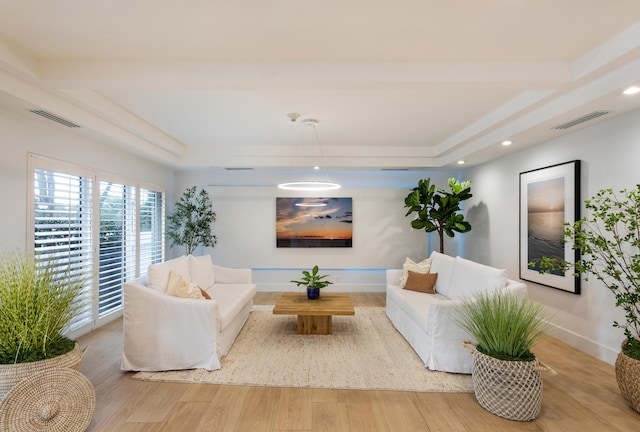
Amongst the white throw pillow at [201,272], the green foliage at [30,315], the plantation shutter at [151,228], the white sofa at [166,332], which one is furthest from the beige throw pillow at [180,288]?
the plantation shutter at [151,228]

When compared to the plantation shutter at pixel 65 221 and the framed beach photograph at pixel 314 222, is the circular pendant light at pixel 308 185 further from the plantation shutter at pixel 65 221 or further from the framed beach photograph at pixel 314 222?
the plantation shutter at pixel 65 221

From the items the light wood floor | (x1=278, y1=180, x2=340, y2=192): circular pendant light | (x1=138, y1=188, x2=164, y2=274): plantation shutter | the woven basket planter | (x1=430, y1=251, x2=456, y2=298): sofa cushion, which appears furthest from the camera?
(x1=138, y1=188, x2=164, y2=274): plantation shutter

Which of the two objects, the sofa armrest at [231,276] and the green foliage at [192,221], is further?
the green foliage at [192,221]

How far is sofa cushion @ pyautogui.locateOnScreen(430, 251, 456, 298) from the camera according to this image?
164 inches

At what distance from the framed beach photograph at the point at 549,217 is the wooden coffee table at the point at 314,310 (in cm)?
217

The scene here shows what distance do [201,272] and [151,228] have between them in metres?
1.91

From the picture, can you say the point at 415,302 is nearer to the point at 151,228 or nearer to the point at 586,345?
the point at 586,345

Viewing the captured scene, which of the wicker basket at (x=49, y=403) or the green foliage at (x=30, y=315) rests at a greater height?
the green foliage at (x=30, y=315)

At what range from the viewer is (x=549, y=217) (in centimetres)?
402

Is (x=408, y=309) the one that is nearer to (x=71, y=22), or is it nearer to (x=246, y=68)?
(x=246, y=68)

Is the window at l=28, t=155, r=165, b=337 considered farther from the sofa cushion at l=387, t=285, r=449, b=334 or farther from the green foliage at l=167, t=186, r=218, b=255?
the sofa cushion at l=387, t=285, r=449, b=334

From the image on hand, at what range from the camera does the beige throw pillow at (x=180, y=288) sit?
3264 mm

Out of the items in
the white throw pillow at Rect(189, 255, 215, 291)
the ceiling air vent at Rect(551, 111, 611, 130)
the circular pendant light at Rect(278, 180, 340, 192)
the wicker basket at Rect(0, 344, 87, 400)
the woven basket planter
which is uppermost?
the ceiling air vent at Rect(551, 111, 611, 130)

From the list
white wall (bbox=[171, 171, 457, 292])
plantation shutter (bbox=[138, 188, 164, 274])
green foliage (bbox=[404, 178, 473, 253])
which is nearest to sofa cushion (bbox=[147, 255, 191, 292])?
plantation shutter (bbox=[138, 188, 164, 274])
